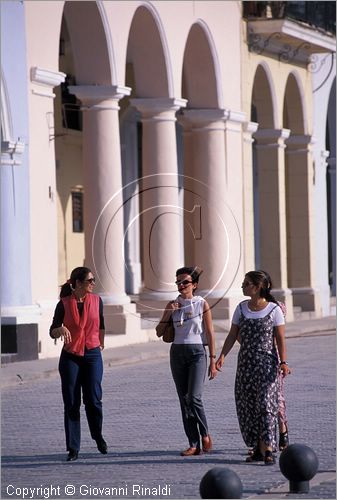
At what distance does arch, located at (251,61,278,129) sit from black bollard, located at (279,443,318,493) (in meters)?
23.6

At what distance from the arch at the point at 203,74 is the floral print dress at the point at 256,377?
17.6 m

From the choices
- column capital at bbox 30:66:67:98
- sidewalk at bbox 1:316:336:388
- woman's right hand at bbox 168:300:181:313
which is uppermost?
column capital at bbox 30:66:67:98

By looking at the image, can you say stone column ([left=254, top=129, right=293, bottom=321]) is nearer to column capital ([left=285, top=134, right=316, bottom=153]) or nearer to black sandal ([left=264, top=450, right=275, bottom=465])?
column capital ([left=285, top=134, right=316, bottom=153])

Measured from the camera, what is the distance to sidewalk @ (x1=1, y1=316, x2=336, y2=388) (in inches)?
765

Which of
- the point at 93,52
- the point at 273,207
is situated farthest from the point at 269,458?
the point at 273,207

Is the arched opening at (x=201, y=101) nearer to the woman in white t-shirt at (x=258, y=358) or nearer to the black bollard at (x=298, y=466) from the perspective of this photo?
the woman in white t-shirt at (x=258, y=358)

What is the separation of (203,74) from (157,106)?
296 centimetres

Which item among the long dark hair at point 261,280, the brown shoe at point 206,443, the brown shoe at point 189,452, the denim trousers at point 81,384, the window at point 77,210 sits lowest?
the brown shoe at point 189,452

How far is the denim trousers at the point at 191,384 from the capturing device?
12.4 m

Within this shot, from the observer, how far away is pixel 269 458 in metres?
11.7

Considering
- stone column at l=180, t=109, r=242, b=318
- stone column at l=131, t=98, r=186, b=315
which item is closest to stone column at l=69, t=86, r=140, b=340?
stone column at l=131, t=98, r=186, b=315

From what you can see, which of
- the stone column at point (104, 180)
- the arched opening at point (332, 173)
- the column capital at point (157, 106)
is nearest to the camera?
the stone column at point (104, 180)

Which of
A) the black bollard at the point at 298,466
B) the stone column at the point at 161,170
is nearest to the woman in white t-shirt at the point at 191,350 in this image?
the black bollard at the point at 298,466

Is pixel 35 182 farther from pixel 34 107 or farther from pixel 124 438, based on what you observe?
pixel 124 438
